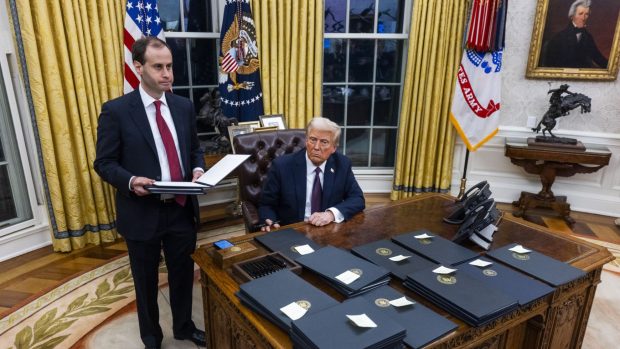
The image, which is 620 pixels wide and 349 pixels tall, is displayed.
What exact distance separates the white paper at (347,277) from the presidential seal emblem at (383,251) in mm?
257

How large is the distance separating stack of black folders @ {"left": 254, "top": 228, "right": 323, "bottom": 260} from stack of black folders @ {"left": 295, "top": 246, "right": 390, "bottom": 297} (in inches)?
2.9

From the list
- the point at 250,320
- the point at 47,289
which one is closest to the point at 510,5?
the point at 250,320

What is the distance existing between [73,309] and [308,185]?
5.51 feet

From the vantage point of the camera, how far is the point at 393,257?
1.61 meters

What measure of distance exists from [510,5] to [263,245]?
3830 millimetres

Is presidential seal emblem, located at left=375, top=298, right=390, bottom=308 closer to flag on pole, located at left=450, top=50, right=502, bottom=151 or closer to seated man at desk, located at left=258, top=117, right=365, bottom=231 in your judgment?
seated man at desk, located at left=258, top=117, right=365, bottom=231

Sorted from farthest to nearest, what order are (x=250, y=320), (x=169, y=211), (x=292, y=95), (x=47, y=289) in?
(x=292, y=95)
(x=47, y=289)
(x=169, y=211)
(x=250, y=320)

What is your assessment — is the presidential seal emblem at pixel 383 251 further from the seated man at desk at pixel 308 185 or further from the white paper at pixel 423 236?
the seated man at desk at pixel 308 185

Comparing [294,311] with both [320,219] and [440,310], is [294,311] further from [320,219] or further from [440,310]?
[320,219]

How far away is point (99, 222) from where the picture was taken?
341 cm

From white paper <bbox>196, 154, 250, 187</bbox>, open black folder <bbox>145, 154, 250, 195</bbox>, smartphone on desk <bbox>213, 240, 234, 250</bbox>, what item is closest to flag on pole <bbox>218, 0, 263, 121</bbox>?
white paper <bbox>196, 154, 250, 187</bbox>

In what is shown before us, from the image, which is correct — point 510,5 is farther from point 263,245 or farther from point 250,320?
point 250,320

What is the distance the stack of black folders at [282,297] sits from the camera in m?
1.21

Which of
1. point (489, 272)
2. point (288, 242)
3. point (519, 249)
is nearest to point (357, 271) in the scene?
point (288, 242)
